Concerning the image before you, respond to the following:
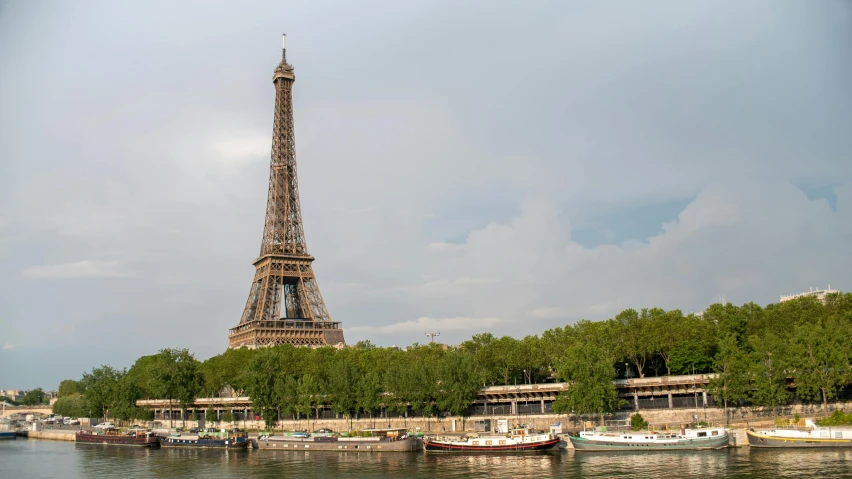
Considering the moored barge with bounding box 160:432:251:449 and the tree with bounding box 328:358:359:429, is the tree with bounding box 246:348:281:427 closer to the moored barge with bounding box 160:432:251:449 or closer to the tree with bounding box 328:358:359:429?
the tree with bounding box 328:358:359:429

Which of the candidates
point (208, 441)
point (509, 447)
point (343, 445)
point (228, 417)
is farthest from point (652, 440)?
point (228, 417)

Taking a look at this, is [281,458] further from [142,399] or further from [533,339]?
[142,399]

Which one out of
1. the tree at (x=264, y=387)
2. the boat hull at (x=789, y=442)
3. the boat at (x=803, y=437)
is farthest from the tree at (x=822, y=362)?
the tree at (x=264, y=387)

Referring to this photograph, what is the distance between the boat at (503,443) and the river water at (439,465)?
7.23ft

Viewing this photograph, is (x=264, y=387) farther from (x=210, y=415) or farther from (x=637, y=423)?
(x=637, y=423)

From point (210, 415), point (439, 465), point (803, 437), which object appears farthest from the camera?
point (210, 415)

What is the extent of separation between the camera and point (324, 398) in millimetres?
109938

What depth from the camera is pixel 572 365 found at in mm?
88125

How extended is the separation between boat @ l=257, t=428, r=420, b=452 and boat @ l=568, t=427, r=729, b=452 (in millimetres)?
19167

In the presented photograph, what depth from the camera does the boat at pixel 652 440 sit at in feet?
233

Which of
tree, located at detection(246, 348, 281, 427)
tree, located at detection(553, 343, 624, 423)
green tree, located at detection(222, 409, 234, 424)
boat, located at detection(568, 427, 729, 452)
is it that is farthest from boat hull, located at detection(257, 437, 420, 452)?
green tree, located at detection(222, 409, 234, 424)

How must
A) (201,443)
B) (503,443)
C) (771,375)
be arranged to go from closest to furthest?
(503,443)
(771,375)
(201,443)

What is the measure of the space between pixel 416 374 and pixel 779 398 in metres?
45.0

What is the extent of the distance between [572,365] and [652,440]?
16.3 metres
